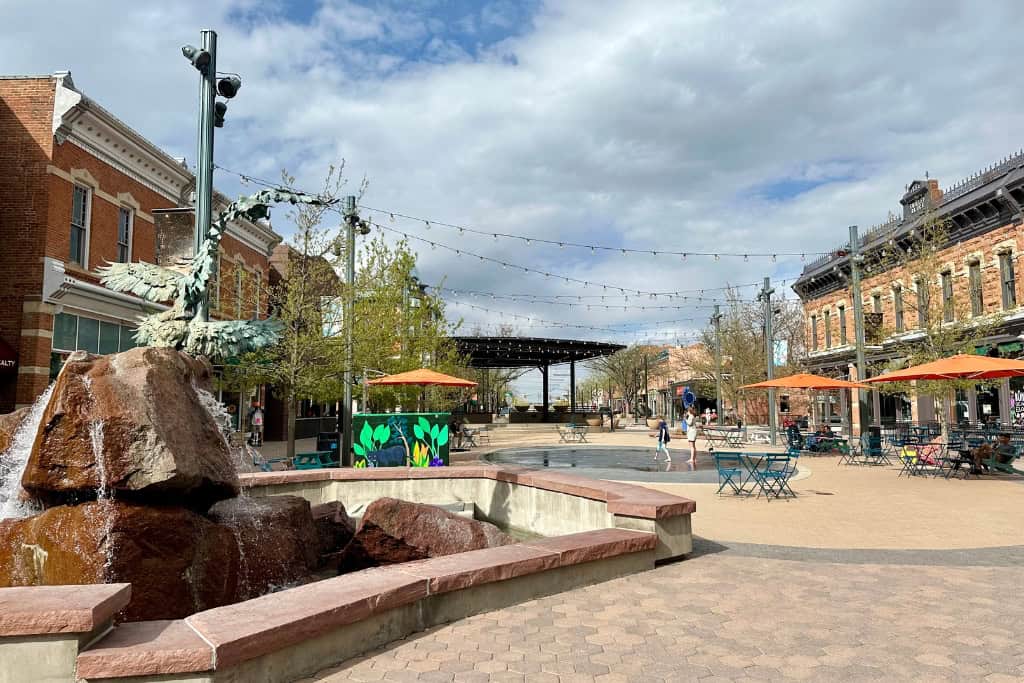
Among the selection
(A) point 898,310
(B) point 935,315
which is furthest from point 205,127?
(A) point 898,310

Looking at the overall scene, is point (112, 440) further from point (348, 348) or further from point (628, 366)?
point (628, 366)

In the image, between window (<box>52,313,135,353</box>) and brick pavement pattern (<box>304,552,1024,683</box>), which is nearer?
brick pavement pattern (<box>304,552,1024,683</box>)

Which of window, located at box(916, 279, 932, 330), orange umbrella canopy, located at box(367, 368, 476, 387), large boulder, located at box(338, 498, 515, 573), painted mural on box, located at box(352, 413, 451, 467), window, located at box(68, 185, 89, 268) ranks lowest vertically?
large boulder, located at box(338, 498, 515, 573)

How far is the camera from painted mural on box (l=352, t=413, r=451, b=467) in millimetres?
15344

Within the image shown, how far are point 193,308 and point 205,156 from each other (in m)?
1.79

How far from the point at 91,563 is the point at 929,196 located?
113 ft

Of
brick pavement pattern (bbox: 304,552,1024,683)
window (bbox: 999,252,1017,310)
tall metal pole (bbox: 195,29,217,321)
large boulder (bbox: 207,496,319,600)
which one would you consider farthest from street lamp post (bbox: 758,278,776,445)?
tall metal pole (bbox: 195,29,217,321)

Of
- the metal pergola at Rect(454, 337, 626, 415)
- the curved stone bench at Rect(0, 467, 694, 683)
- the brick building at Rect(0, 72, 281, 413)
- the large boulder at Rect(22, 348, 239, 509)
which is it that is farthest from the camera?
the metal pergola at Rect(454, 337, 626, 415)

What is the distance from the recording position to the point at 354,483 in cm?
1002

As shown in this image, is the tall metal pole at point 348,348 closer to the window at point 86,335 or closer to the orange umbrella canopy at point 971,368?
the window at point 86,335

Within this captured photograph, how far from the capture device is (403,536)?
726 cm

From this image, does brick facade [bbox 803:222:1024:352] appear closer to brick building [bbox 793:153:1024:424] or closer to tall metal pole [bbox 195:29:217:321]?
brick building [bbox 793:153:1024:424]

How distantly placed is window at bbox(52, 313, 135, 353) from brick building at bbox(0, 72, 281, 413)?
31 millimetres

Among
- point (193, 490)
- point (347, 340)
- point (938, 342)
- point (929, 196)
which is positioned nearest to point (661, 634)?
point (193, 490)
